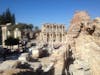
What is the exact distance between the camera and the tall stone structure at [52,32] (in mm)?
68281

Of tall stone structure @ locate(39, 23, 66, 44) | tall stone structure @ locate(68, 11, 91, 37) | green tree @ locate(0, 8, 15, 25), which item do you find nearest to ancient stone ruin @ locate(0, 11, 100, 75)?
tall stone structure @ locate(68, 11, 91, 37)

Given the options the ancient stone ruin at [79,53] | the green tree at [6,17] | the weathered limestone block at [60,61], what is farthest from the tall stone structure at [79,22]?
the green tree at [6,17]

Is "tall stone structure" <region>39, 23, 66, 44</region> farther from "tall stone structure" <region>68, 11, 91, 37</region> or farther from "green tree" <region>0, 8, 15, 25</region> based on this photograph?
"tall stone structure" <region>68, 11, 91, 37</region>

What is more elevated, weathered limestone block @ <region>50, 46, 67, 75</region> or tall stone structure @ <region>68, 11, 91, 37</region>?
tall stone structure @ <region>68, 11, 91, 37</region>

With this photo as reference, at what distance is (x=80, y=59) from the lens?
785cm

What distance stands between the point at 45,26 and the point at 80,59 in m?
63.8

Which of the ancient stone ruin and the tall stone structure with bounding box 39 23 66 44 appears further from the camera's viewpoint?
the tall stone structure with bounding box 39 23 66 44

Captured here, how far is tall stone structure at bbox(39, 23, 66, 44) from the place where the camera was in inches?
2688

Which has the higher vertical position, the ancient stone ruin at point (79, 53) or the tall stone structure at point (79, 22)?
the tall stone structure at point (79, 22)

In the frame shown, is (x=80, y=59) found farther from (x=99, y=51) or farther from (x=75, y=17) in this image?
(x=75, y=17)

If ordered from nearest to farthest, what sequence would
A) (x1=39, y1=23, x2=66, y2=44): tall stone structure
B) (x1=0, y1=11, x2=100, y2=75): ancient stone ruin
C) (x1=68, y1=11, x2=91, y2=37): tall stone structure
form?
1. (x1=0, y1=11, x2=100, y2=75): ancient stone ruin
2. (x1=68, y1=11, x2=91, y2=37): tall stone structure
3. (x1=39, y1=23, x2=66, y2=44): tall stone structure

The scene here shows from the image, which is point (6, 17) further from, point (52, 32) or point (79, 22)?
point (79, 22)

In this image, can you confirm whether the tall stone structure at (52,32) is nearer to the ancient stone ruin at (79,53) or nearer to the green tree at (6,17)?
the green tree at (6,17)

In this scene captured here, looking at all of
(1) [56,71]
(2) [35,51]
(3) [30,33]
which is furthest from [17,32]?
(1) [56,71]
